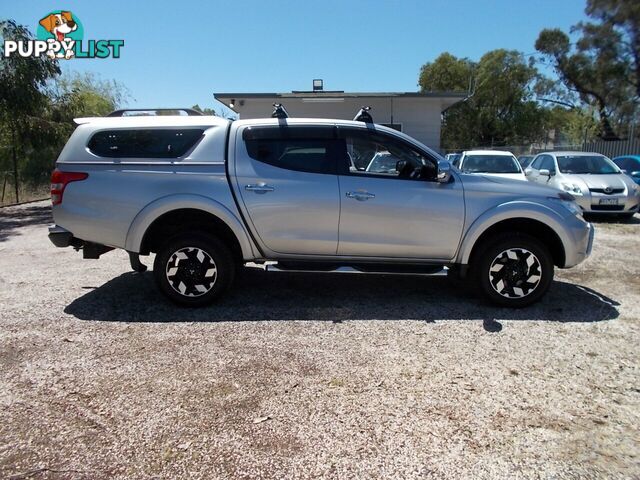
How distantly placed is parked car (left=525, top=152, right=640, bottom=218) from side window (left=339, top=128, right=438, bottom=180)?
646cm

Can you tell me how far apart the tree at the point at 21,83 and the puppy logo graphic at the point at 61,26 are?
1341 mm

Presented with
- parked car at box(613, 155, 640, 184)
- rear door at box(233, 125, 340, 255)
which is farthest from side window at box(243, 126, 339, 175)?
parked car at box(613, 155, 640, 184)

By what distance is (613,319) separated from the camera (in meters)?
4.46

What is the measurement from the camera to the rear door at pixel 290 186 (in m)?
4.50

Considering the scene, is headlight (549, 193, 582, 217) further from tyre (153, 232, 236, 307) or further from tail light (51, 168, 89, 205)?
tail light (51, 168, 89, 205)

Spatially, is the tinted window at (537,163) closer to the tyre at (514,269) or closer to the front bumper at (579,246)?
the front bumper at (579,246)

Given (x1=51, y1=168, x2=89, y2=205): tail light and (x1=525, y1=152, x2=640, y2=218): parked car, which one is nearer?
(x1=51, y1=168, x2=89, y2=205): tail light

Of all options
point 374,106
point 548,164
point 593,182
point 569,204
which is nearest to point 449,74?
point 374,106

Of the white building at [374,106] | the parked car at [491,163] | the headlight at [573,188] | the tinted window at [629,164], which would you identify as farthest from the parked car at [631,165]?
the white building at [374,106]

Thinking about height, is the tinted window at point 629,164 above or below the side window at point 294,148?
above

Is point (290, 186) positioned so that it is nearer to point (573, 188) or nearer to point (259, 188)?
point (259, 188)

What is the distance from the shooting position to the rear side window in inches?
181

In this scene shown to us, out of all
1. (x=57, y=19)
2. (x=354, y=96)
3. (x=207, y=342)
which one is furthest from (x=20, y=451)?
(x=57, y=19)

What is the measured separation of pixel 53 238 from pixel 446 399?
160 inches
